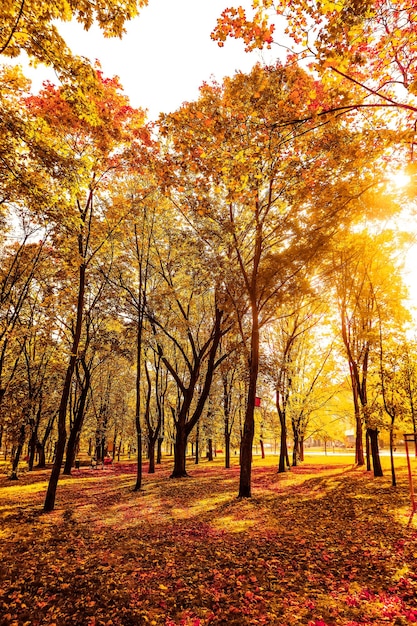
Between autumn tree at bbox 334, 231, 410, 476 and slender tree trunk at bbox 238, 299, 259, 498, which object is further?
autumn tree at bbox 334, 231, 410, 476

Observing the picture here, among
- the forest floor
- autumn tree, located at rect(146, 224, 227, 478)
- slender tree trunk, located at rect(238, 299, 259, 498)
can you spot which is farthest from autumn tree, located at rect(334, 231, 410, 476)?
autumn tree, located at rect(146, 224, 227, 478)

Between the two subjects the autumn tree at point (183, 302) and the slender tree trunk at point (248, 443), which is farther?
the autumn tree at point (183, 302)

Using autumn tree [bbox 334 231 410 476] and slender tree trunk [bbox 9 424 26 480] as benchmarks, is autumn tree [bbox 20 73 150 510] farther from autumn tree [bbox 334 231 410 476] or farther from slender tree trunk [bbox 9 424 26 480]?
autumn tree [bbox 334 231 410 476]

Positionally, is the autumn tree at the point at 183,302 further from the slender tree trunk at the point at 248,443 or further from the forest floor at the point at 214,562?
the forest floor at the point at 214,562

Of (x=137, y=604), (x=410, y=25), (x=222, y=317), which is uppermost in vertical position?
(x=410, y=25)

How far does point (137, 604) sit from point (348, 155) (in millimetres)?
10227

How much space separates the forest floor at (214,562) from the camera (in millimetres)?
4895

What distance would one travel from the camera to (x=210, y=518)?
10.6m

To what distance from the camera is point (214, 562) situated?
22.4 ft

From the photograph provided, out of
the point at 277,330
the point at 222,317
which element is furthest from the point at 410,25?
the point at 277,330

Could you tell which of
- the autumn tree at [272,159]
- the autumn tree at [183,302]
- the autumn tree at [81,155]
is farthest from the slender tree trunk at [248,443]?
the autumn tree at [81,155]

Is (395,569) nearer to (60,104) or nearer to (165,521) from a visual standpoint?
(165,521)

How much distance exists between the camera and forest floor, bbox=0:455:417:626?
4895 millimetres

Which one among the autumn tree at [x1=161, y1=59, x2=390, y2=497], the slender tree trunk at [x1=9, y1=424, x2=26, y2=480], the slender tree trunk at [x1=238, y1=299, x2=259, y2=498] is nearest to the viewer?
Result: the autumn tree at [x1=161, y1=59, x2=390, y2=497]
